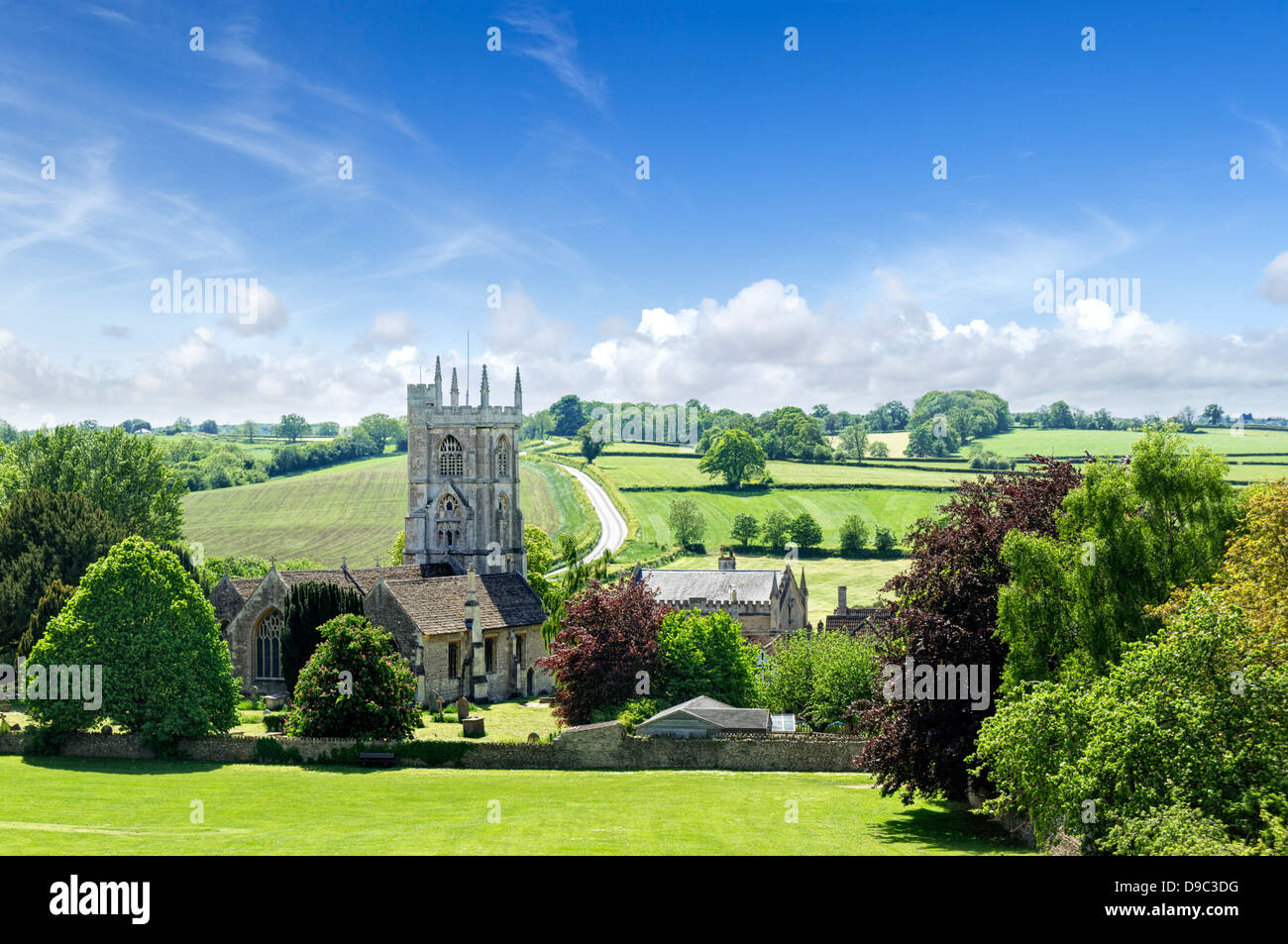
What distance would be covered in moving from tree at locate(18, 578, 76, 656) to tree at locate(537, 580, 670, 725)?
28.6 meters

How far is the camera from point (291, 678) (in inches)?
2359

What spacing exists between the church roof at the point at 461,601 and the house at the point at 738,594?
1166cm

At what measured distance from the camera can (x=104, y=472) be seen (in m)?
83.1

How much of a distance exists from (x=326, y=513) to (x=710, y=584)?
281ft

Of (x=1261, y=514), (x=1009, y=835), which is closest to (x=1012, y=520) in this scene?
(x=1261, y=514)

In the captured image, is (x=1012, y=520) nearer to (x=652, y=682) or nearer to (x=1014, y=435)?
(x=652, y=682)

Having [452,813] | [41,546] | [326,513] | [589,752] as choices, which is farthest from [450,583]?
[326,513]

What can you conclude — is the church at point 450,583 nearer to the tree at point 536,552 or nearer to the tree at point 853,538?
the tree at point 536,552

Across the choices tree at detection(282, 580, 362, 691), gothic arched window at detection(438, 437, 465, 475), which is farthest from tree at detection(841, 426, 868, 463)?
tree at detection(282, 580, 362, 691)

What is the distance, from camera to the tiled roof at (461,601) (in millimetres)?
64750

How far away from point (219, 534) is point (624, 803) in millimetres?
120943

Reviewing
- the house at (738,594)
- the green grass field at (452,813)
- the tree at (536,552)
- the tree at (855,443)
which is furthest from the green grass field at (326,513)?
the green grass field at (452,813)

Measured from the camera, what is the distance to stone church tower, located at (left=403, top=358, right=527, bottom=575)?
82.6m

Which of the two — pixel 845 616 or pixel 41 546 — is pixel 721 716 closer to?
pixel 41 546
